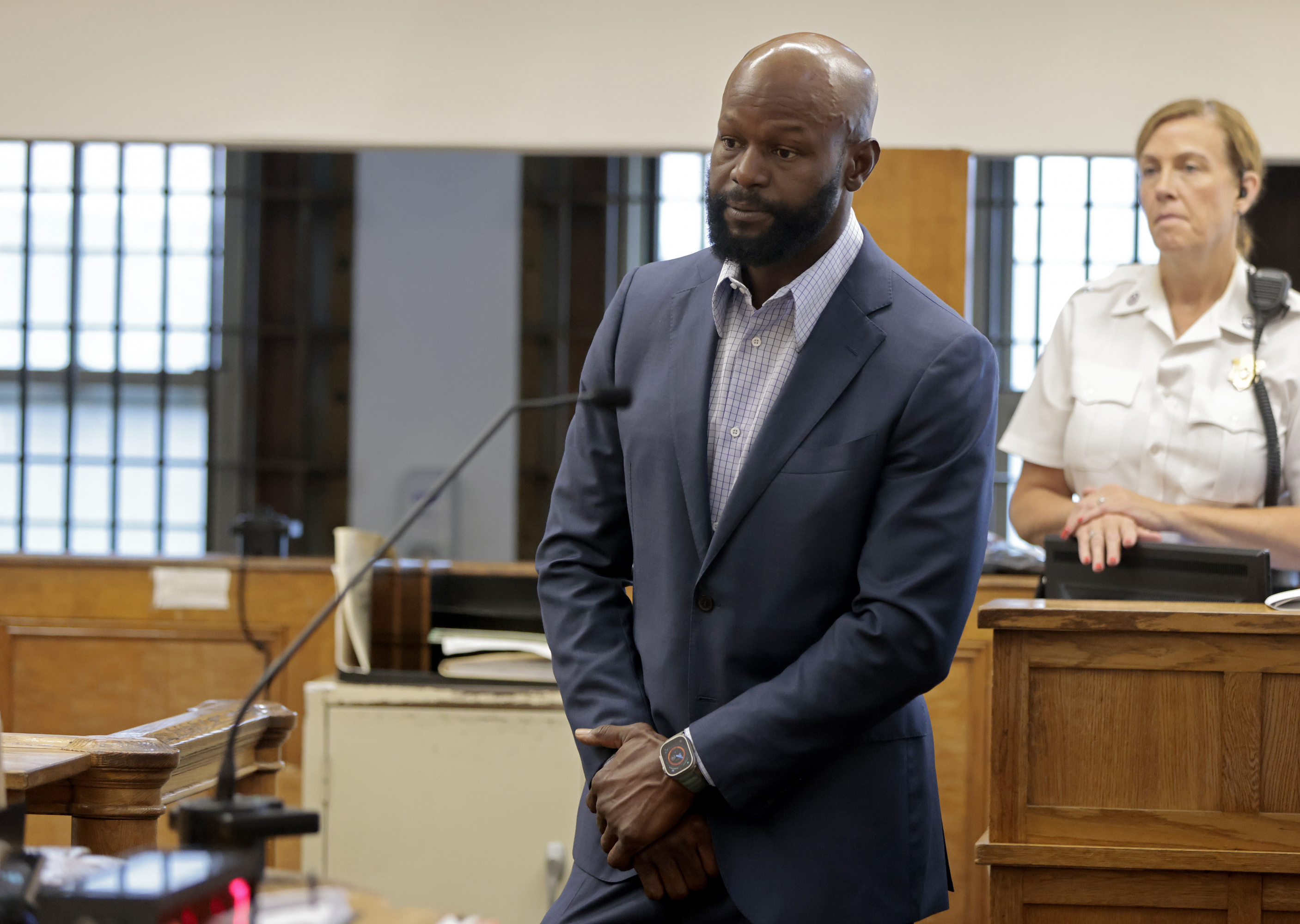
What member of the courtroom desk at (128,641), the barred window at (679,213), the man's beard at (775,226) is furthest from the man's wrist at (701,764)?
the barred window at (679,213)

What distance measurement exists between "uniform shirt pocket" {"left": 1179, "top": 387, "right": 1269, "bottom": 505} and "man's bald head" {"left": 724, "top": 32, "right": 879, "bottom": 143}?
3.25ft

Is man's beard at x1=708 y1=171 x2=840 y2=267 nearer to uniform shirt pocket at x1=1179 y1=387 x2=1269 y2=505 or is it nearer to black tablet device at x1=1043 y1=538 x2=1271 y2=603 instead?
black tablet device at x1=1043 y1=538 x2=1271 y2=603

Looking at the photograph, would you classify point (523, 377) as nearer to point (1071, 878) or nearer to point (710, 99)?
point (710, 99)

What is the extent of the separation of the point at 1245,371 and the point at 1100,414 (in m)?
0.22

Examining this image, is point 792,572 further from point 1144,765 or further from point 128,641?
point 128,641

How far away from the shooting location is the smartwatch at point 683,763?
124 centimetres

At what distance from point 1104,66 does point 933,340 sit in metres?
2.31

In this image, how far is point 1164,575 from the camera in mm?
1653

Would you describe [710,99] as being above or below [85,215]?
below

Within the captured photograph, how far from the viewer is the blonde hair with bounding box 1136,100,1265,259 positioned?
6.67 ft

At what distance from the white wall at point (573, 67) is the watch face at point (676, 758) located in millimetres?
2315

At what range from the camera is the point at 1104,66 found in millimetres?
3242

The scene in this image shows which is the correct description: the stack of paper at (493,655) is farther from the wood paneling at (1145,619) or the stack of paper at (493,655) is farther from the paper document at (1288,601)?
the paper document at (1288,601)

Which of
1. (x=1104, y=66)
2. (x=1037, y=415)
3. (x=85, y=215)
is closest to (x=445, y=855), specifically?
(x=1037, y=415)
